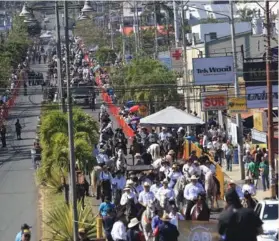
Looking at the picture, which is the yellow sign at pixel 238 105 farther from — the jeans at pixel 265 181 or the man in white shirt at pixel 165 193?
the man in white shirt at pixel 165 193

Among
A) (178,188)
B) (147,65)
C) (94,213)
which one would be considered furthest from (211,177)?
(147,65)

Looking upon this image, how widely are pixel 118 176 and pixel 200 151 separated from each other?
24.6 feet

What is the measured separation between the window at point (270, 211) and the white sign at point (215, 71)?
18956 mm

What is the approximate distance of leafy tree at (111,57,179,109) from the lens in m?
56.8

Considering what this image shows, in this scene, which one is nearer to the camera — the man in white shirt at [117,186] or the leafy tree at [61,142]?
the man in white shirt at [117,186]

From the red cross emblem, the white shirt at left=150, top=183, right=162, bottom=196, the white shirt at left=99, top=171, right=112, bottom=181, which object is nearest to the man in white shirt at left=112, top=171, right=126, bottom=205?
the white shirt at left=99, top=171, right=112, bottom=181

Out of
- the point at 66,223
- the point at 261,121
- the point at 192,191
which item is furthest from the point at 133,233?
the point at 261,121

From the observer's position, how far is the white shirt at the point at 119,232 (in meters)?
21.0

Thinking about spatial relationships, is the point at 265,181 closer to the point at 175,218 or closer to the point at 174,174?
the point at 174,174

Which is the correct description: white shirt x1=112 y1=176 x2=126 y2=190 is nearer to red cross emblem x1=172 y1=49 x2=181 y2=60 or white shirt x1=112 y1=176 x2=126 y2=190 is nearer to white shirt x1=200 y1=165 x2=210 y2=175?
white shirt x1=200 y1=165 x2=210 y2=175

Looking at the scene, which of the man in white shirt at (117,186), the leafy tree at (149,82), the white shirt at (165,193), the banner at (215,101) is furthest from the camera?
the leafy tree at (149,82)

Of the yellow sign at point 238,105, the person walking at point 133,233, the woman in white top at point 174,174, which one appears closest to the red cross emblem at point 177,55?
the yellow sign at point 238,105

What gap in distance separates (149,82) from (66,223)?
34.0 meters

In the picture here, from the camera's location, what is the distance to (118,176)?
95.6ft
